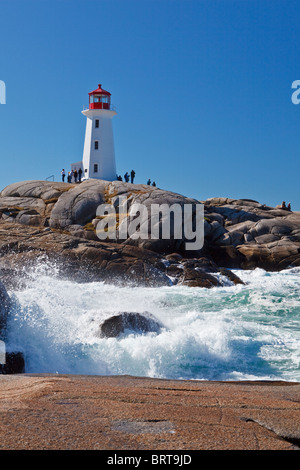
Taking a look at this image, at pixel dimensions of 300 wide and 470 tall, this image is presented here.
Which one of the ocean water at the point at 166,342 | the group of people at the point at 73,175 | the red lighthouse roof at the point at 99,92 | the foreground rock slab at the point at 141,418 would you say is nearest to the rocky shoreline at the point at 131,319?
the foreground rock slab at the point at 141,418

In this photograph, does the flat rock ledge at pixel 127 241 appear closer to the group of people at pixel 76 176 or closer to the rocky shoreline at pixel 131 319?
the rocky shoreline at pixel 131 319

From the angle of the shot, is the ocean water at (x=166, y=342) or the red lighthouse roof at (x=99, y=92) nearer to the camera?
the ocean water at (x=166, y=342)

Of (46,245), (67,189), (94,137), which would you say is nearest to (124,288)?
(46,245)

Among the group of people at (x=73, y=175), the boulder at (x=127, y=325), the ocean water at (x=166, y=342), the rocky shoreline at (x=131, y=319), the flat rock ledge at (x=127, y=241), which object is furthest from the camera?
the group of people at (x=73, y=175)

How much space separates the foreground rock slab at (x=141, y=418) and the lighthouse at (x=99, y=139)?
41055 mm

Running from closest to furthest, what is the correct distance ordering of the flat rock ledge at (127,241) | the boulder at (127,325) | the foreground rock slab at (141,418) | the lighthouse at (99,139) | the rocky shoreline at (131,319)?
the foreground rock slab at (141,418), the rocky shoreline at (131,319), the boulder at (127,325), the flat rock ledge at (127,241), the lighthouse at (99,139)

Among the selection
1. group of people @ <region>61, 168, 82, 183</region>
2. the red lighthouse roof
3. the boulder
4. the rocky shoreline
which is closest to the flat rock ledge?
the rocky shoreline

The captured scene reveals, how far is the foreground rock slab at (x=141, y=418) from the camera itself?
147 inches

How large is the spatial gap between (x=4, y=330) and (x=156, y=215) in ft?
65.6

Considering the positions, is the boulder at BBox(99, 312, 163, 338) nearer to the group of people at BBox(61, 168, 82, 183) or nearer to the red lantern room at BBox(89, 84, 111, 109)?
the group of people at BBox(61, 168, 82, 183)

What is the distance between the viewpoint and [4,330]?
1048 centimetres

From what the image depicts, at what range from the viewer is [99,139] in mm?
46656

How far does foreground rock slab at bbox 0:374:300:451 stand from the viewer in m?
3.73

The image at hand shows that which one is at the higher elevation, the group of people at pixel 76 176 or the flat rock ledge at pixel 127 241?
the group of people at pixel 76 176
